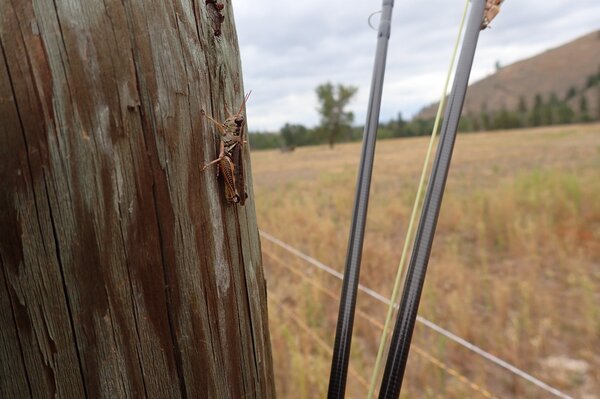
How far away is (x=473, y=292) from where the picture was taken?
491 cm

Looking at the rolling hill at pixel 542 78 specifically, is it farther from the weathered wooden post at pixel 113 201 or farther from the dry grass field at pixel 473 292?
the weathered wooden post at pixel 113 201

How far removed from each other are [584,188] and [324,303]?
5828mm

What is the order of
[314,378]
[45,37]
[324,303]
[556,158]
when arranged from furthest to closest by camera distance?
1. [556,158]
2. [324,303]
3. [314,378]
4. [45,37]

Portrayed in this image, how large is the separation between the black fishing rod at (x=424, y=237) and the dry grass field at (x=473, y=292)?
253 centimetres

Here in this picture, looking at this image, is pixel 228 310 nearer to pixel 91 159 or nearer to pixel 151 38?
pixel 91 159

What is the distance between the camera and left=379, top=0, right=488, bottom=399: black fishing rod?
0.85 meters

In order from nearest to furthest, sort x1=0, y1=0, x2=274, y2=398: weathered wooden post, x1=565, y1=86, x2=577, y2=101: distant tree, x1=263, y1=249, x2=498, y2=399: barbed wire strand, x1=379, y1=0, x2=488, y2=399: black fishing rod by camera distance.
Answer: x1=0, y1=0, x2=274, y2=398: weathered wooden post
x1=379, y1=0, x2=488, y2=399: black fishing rod
x1=263, y1=249, x2=498, y2=399: barbed wire strand
x1=565, y1=86, x2=577, y2=101: distant tree

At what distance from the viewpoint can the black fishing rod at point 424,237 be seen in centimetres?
85

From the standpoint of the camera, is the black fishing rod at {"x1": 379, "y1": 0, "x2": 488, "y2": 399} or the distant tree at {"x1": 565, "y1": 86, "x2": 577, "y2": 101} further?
the distant tree at {"x1": 565, "y1": 86, "x2": 577, "y2": 101}

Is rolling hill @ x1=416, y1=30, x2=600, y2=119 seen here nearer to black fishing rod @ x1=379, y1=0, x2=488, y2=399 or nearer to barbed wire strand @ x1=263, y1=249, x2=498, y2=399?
barbed wire strand @ x1=263, y1=249, x2=498, y2=399

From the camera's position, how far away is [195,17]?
66cm

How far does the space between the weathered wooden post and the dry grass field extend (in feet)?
9.09

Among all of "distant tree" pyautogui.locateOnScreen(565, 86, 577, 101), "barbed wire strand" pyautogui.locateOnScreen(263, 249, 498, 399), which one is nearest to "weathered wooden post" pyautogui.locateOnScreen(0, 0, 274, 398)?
"barbed wire strand" pyautogui.locateOnScreen(263, 249, 498, 399)

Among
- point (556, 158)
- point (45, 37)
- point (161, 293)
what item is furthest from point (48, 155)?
point (556, 158)
